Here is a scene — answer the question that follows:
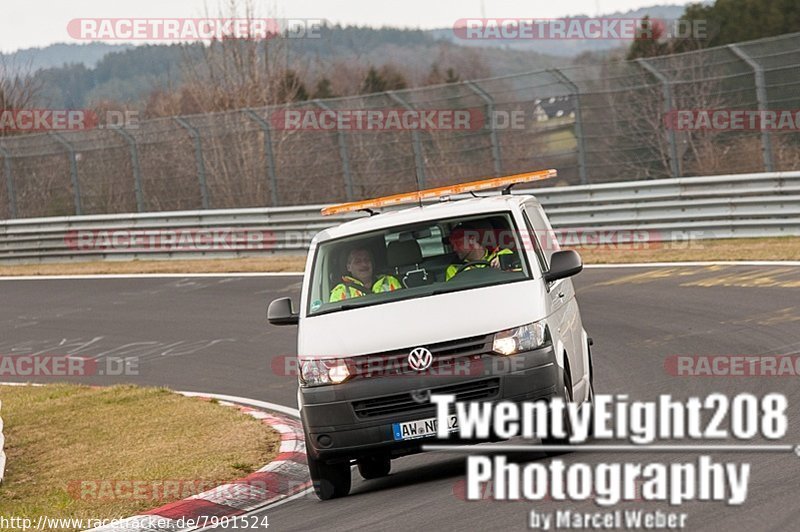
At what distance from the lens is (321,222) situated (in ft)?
90.7

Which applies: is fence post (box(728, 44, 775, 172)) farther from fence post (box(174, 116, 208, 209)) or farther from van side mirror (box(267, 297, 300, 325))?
A: van side mirror (box(267, 297, 300, 325))

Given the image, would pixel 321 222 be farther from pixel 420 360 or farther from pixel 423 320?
pixel 420 360

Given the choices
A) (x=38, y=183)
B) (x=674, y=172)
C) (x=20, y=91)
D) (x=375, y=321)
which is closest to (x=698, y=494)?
(x=375, y=321)

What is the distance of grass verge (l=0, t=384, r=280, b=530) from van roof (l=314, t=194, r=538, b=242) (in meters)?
1.99

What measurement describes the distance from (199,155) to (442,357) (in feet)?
74.5

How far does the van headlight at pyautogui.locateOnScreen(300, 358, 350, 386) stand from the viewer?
885 cm

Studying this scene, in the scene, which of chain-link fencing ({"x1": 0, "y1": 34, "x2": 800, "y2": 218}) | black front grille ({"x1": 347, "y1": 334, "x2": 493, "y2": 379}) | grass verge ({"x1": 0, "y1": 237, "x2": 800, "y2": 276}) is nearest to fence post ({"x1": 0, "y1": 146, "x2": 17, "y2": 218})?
chain-link fencing ({"x1": 0, "y1": 34, "x2": 800, "y2": 218})

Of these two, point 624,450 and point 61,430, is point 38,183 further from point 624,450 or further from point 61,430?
point 624,450

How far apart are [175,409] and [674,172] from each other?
12610 mm

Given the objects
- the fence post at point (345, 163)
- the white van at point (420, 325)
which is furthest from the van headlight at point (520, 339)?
the fence post at point (345, 163)

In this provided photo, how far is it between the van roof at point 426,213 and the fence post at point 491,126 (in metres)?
16.3

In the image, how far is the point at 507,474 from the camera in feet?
27.9

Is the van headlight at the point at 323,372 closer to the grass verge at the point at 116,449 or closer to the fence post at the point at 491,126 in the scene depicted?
the grass verge at the point at 116,449

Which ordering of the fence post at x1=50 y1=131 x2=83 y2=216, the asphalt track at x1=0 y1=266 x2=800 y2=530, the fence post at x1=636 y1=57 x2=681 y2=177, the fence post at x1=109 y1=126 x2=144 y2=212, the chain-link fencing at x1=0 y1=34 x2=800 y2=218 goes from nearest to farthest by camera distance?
the asphalt track at x1=0 y1=266 x2=800 y2=530, the chain-link fencing at x1=0 y1=34 x2=800 y2=218, the fence post at x1=636 y1=57 x2=681 y2=177, the fence post at x1=109 y1=126 x2=144 y2=212, the fence post at x1=50 y1=131 x2=83 y2=216
